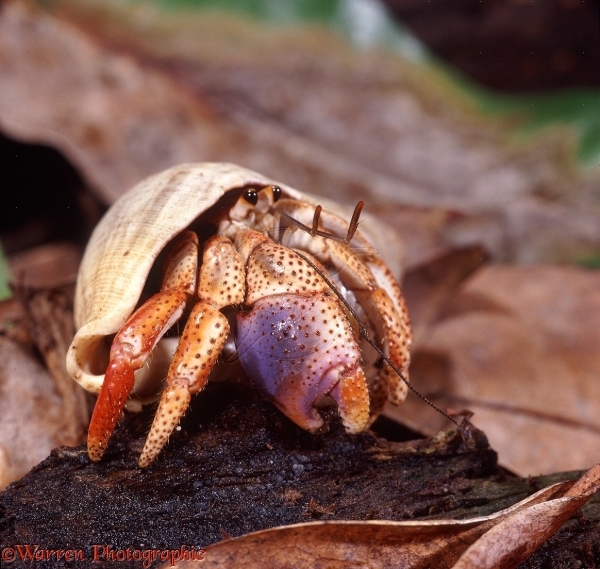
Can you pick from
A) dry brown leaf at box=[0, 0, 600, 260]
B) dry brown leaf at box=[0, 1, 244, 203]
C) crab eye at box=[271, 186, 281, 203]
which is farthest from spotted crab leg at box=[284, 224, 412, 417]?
dry brown leaf at box=[0, 1, 244, 203]

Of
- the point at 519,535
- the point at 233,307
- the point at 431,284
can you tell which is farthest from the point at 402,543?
the point at 431,284

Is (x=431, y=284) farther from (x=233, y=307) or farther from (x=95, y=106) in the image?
(x=95, y=106)

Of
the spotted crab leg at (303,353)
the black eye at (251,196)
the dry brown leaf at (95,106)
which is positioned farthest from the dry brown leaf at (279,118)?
the spotted crab leg at (303,353)

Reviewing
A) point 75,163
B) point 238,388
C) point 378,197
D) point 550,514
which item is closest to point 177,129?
point 75,163

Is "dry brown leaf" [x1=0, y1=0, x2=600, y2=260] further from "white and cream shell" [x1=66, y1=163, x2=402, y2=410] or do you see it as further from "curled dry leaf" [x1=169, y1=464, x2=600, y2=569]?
"curled dry leaf" [x1=169, y1=464, x2=600, y2=569]

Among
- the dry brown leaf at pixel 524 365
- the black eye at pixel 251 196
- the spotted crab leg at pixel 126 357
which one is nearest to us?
the spotted crab leg at pixel 126 357

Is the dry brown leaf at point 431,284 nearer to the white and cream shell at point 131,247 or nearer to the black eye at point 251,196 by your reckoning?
the white and cream shell at point 131,247
